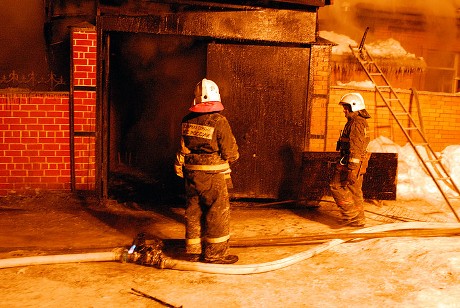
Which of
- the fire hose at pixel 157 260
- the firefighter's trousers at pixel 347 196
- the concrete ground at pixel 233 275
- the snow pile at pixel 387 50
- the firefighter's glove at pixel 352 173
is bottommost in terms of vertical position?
the concrete ground at pixel 233 275

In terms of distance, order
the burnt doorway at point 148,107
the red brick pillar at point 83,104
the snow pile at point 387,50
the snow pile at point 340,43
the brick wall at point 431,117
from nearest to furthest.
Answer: the red brick pillar at point 83,104 → the burnt doorway at point 148,107 → the brick wall at point 431,117 → the snow pile at point 340,43 → the snow pile at point 387,50

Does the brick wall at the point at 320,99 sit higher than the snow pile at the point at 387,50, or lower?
lower

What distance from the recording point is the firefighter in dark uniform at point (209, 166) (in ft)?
15.1

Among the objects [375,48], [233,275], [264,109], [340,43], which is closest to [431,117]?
[375,48]

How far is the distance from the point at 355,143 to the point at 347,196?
724 mm

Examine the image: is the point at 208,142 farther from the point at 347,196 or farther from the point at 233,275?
the point at 347,196

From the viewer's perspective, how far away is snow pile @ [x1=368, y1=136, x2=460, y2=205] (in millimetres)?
7949

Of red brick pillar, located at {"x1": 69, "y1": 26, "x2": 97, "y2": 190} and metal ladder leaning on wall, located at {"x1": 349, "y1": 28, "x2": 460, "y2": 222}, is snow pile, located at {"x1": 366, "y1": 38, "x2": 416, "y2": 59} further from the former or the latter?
red brick pillar, located at {"x1": 69, "y1": 26, "x2": 97, "y2": 190}

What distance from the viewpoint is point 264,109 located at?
706cm

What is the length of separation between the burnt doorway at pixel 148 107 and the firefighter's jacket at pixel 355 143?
2781 mm

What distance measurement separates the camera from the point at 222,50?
22.6 ft

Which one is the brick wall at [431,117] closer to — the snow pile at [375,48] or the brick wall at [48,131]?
the snow pile at [375,48]

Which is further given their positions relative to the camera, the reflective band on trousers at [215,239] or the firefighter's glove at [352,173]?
the firefighter's glove at [352,173]

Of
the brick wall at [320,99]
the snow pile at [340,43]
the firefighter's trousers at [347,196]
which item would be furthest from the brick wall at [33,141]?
the snow pile at [340,43]
